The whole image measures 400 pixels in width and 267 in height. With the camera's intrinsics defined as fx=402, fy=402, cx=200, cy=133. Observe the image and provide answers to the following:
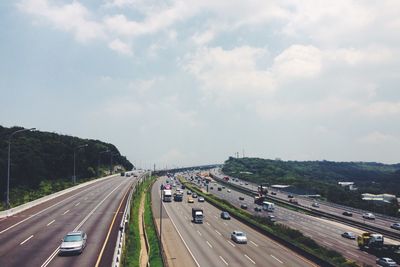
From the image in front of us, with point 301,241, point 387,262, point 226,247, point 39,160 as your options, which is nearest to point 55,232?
point 226,247

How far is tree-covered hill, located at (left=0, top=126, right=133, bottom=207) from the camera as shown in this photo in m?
110

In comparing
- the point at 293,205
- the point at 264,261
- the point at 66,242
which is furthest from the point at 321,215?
the point at 66,242

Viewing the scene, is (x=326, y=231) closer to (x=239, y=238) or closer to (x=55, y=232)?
(x=239, y=238)

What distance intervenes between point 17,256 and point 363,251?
155 feet

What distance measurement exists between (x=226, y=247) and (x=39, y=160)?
8394 centimetres

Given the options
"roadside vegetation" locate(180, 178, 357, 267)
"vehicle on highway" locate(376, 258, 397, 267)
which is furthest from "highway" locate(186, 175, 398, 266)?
"roadside vegetation" locate(180, 178, 357, 267)

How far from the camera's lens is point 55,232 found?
43.4 meters

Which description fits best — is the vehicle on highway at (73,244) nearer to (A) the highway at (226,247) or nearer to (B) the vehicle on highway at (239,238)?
(A) the highway at (226,247)

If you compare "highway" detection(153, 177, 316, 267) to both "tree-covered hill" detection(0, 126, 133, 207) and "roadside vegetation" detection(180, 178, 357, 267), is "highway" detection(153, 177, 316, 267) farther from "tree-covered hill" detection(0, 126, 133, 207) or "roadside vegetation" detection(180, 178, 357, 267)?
"tree-covered hill" detection(0, 126, 133, 207)

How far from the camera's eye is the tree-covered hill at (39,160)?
110125mm

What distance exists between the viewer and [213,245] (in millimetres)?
55781

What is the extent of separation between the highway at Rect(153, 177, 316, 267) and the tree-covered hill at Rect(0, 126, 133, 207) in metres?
51.2

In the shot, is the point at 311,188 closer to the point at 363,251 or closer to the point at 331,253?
the point at 363,251

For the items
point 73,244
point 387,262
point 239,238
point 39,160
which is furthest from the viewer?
point 39,160
